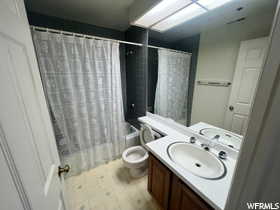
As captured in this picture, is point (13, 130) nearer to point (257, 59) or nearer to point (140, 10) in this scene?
point (257, 59)

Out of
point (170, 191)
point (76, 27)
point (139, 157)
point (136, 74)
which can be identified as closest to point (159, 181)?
point (170, 191)

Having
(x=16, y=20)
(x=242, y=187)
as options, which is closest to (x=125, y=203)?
(x=242, y=187)

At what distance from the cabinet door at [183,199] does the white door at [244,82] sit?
59 cm

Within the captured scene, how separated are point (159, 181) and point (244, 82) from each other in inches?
47.2

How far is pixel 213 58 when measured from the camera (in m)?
1.16

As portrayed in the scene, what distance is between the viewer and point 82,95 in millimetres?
1683

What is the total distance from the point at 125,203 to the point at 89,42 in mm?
2171

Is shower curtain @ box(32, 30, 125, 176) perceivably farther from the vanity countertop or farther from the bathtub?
the vanity countertop

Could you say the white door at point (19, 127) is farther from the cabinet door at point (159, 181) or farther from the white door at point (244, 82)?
the white door at point (244, 82)

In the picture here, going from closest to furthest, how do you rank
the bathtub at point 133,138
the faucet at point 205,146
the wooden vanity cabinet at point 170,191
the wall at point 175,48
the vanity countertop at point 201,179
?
the vanity countertop at point 201,179
the wooden vanity cabinet at point 170,191
the faucet at point 205,146
the wall at point 175,48
the bathtub at point 133,138

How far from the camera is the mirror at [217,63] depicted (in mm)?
879

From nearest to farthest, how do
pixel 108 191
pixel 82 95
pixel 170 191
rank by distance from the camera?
pixel 170 191 < pixel 108 191 < pixel 82 95

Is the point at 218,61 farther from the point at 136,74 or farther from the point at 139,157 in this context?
the point at 139,157

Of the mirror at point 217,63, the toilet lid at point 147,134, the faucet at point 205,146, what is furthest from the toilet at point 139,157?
the faucet at point 205,146
